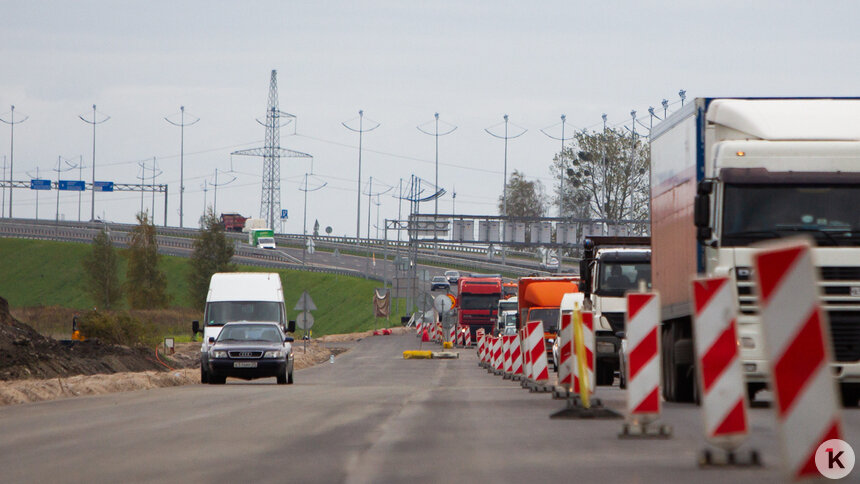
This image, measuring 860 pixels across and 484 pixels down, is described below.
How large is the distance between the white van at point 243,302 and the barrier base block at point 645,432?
22756 mm

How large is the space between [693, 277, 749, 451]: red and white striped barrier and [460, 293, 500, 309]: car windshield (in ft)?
194

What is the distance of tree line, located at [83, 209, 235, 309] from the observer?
86.4 meters

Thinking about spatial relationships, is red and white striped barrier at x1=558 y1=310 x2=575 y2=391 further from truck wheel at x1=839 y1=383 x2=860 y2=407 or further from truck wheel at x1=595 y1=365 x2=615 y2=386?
truck wheel at x1=595 y1=365 x2=615 y2=386

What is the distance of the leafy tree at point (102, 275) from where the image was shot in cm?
8894

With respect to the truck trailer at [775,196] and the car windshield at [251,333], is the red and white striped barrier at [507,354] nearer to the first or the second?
the car windshield at [251,333]

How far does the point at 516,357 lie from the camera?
94.1ft

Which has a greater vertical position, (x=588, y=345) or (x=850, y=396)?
(x=588, y=345)

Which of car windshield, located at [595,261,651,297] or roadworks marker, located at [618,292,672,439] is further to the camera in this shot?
car windshield, located at [595,261,651,297]

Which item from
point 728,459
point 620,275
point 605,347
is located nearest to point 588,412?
point 728,459

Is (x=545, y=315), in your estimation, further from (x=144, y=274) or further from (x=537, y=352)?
(x=144, y=274)

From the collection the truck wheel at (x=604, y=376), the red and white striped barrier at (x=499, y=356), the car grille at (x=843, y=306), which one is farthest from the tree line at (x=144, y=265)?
the car grille at (x=843, y=306)

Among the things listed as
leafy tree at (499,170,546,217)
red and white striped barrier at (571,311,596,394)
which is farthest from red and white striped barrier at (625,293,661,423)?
leafy tree at (499,170,546,217)

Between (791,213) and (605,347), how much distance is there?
1032 cm

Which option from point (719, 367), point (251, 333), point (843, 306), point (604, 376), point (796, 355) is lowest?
point (604, 376)
